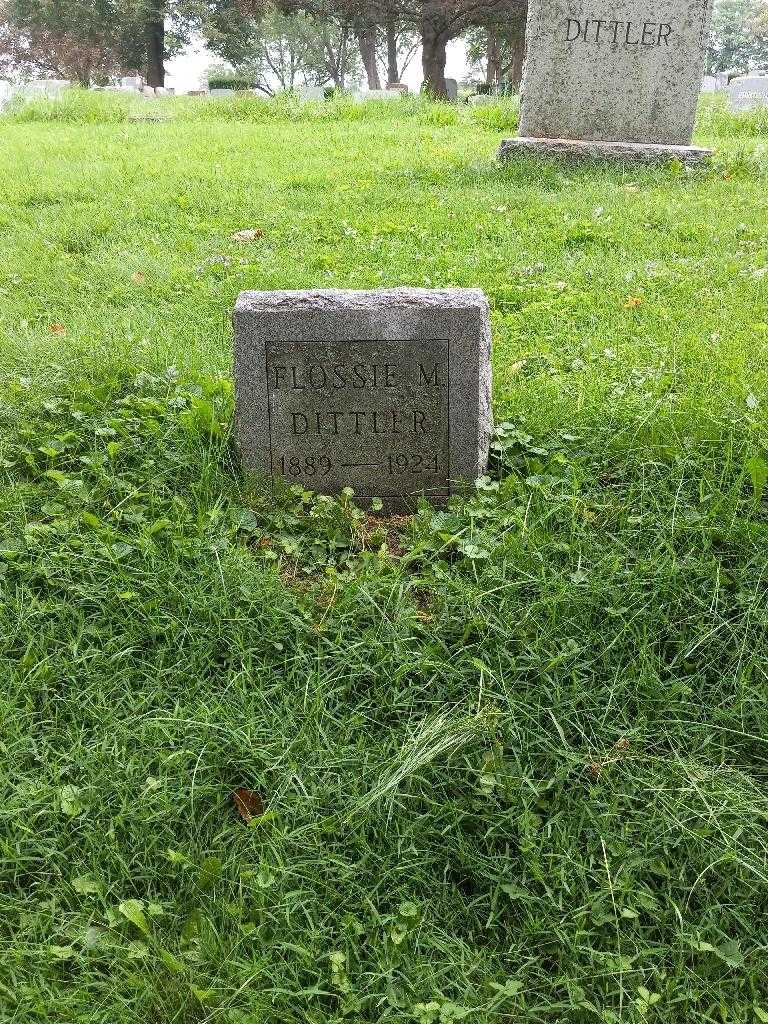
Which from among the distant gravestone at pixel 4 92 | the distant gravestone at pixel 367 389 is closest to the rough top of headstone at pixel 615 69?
the distant gravestone at pixel 367 389

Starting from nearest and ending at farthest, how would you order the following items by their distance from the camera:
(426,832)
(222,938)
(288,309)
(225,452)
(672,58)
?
(222,938)
(426,832)
(288,309)
(225,452)
(672,58)

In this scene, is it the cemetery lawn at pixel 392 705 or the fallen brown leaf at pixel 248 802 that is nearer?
the cemetery lawn at pixel 392 705

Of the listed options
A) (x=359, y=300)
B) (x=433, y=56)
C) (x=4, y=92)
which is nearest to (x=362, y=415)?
(x=359, y=300)

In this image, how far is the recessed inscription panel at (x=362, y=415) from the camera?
126 inches

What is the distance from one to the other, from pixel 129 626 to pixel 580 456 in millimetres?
1742

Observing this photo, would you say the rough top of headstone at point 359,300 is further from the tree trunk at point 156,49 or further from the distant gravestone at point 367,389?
the tree trunk at point 156,49

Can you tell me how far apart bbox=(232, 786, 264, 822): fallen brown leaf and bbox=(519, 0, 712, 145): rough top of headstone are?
23.8 ft

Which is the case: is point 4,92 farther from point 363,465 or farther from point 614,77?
point 363,465

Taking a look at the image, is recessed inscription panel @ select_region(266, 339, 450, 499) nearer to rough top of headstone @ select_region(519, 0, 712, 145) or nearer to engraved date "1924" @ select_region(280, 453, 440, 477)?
engraved date "1924" @ select_region(280, 453, 440, 477)

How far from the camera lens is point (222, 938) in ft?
7.03

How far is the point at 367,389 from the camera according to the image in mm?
3244

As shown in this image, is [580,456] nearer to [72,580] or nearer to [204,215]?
[72,580]

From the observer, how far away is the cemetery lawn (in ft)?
6.88

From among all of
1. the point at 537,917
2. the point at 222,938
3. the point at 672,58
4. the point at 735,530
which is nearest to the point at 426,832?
the point at 537,917
